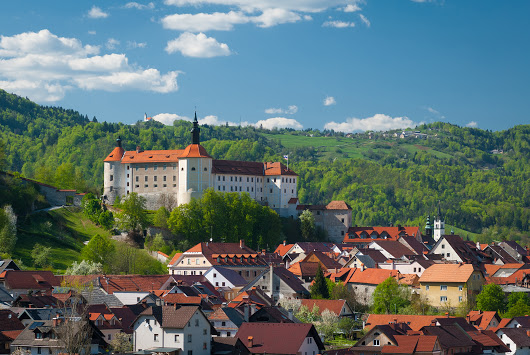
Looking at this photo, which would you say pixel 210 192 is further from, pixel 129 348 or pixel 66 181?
pixel 129 348

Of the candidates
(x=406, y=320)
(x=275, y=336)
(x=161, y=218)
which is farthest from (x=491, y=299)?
(x=161, y=218)

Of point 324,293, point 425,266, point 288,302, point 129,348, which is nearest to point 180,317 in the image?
point 129,348

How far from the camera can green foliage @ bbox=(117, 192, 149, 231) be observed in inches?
4993

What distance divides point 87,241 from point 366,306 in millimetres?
39261

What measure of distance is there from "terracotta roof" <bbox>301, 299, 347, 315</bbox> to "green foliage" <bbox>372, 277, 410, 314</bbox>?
476cm

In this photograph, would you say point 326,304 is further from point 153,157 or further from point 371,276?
point 153,157

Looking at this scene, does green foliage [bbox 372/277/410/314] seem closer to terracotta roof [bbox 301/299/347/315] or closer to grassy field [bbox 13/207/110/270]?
terracotta roof [bbox 301/299/347/315]

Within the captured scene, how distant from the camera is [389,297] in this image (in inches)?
3625

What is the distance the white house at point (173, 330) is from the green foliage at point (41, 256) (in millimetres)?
43279

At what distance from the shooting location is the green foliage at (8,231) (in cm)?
10875

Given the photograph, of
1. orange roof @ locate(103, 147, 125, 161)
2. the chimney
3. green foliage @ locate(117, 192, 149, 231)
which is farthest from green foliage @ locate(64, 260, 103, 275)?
orange roof @ locate(103, 147, 125, 161)

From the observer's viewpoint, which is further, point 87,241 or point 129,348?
point 87,241

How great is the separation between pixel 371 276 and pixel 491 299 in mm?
13367

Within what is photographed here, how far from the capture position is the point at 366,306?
95.8 metres
